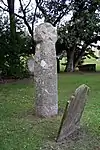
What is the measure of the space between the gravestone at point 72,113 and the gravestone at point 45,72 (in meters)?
1.35

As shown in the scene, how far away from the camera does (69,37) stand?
2294 cm

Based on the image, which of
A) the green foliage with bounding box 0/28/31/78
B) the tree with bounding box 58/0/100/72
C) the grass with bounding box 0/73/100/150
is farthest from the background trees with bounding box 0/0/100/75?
the grass with bounding box 0/73/100/150

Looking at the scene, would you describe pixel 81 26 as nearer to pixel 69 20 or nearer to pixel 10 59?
pixel 69 20

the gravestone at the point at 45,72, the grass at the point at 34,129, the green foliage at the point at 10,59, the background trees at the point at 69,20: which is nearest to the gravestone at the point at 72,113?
the grass at the point at 34,129

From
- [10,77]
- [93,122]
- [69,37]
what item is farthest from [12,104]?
[69,37]

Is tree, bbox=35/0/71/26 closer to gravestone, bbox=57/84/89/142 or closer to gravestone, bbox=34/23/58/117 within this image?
gravestone, bbox=34/23/58/117

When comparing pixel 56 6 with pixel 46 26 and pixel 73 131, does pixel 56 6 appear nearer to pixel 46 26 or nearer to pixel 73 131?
pixel 46 26

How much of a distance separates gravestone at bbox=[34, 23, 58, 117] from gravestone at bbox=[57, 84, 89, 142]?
135 cm

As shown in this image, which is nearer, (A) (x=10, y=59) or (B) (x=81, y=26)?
(A) (x=10, y=59)

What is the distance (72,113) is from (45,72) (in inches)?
71.9

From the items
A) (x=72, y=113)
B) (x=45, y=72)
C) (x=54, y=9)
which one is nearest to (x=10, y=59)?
(x=54, y=9)

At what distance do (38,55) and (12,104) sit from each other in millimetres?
2223

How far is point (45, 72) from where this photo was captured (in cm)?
722

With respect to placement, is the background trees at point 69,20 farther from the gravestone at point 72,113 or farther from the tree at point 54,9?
the gravestone at point 72,113
